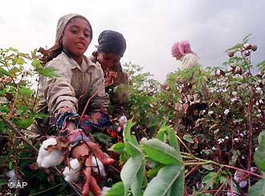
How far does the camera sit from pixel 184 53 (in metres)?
3.64

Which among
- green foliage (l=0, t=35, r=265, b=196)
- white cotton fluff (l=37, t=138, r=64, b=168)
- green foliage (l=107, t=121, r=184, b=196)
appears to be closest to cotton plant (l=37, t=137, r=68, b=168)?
white cotton fluff (l=37, t=138, r=64, b=168)

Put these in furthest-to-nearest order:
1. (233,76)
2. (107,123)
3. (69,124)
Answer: (233,76) → (107,123) → (69,124)

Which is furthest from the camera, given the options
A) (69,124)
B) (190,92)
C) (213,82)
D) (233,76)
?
(213,82)

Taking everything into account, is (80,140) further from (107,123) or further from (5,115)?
(107,123)

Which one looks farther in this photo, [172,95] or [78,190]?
[172,95]

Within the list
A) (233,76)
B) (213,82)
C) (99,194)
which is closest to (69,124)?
(99,194)

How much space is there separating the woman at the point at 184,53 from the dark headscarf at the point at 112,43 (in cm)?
125

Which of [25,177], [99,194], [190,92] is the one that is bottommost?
[25,177]

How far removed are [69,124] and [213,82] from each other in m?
1.34

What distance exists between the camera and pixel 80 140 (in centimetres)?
88

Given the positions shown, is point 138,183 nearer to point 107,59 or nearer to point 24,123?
Answer: point 24,123

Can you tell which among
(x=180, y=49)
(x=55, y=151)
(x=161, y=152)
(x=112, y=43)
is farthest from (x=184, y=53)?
(x=161, y=152)

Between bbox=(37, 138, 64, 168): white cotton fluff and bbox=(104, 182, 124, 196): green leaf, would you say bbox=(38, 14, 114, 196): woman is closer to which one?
bbox=(37, 138, 64, 168): white cotton fluff

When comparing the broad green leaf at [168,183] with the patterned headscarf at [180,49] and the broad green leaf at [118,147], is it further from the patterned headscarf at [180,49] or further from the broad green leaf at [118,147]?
the patterned headscarf at [180,49]
